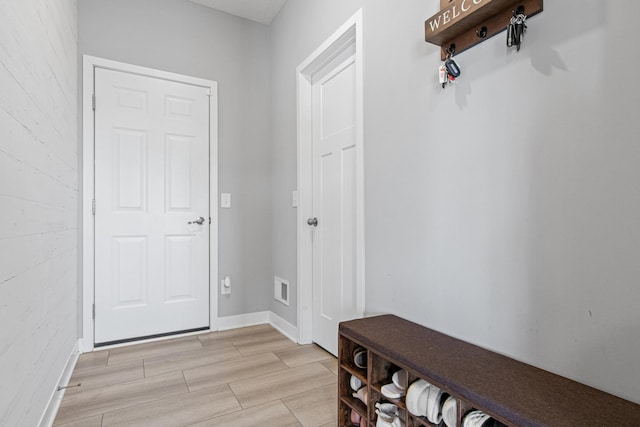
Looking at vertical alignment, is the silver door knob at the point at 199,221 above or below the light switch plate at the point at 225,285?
above

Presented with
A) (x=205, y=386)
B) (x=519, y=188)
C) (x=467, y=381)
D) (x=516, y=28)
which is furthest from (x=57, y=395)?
(x=516, y=28)

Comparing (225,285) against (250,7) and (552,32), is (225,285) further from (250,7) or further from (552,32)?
(552,32)

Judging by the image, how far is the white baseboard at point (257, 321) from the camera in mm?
2781

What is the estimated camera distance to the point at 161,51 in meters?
2.71

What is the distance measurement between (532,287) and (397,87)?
1.03 m

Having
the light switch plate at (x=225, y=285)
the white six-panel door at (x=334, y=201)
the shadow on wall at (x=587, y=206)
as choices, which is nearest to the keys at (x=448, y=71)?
the shadow on wall at (x=587, y=206)

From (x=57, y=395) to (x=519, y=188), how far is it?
90.7 inches

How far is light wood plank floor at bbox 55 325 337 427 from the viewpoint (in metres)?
1.62

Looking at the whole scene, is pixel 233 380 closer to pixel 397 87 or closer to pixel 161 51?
pixel 397 87

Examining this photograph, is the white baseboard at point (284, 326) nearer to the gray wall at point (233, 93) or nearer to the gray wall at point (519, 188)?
the gray wall at point (233, 93)

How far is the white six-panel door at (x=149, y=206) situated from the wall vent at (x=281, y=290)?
0.58 meters

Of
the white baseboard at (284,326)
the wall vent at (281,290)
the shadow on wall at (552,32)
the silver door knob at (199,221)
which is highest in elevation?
the shadow on wall at (552,32)

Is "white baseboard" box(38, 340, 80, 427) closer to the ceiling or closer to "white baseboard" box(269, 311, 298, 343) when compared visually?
"white baseboard" box(269, 311, 298, 343)

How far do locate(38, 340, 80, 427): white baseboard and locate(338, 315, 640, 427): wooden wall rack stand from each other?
51.6 inches
